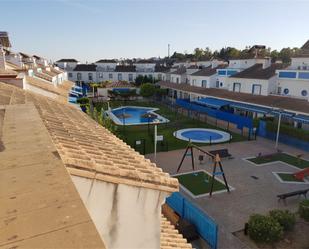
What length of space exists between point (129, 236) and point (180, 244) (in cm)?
304

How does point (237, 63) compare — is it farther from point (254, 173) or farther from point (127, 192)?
point (127, 192)

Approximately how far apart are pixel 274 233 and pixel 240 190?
227 inches

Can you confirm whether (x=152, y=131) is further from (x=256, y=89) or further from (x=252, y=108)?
(x=256, y=89)

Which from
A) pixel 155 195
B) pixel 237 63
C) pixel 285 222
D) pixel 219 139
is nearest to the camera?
pixel 155 195

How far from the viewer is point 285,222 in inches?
482

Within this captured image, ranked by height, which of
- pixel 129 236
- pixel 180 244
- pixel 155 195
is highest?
pixel 155 195

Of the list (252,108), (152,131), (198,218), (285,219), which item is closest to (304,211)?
(285,219)

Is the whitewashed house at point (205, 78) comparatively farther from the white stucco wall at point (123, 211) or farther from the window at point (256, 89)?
the white stucco wall at point (123, 211)

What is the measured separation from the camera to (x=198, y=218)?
40.4 feet

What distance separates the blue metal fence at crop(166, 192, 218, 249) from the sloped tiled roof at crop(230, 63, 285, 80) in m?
28.5

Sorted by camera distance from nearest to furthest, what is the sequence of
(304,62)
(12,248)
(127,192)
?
(12,248), (127,192), (304,62)

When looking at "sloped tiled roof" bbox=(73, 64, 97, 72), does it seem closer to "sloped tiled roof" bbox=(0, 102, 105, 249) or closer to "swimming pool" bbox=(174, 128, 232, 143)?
"swimming pool" bbox=(174, 128, 232, 143)

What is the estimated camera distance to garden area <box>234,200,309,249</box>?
11.5 metres

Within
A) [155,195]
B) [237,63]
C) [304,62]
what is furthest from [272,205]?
[237,63]
